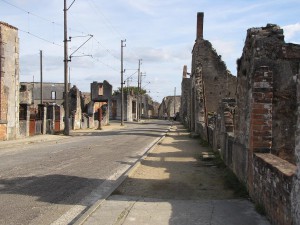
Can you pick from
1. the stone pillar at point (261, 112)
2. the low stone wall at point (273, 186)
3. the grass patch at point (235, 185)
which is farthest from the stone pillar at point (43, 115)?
the low stone wall at point (273, 186)

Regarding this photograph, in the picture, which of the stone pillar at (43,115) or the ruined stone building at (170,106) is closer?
the stone pillar at (43,115)

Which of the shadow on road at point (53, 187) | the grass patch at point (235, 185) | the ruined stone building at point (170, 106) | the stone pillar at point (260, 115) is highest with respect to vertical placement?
the ruined stone building at point (170, 106)

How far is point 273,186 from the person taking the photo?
615cm

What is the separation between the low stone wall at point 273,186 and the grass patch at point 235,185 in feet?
2.68

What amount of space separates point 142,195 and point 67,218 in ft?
7.33

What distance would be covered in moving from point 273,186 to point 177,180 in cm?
489

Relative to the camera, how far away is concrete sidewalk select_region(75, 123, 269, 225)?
6633mm

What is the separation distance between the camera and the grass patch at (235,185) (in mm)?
8611

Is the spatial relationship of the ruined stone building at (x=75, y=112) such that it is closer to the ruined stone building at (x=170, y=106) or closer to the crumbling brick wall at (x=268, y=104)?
the crumbling brick wall at (x=268, y=104)

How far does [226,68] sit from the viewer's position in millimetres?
34188

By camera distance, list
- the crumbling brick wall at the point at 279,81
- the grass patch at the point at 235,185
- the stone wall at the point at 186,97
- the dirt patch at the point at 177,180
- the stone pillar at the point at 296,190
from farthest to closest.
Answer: the stone wall at the point at 186,97, the dirt patch at the point at 177,180, the grass patch at the point at 235,185, the crumbling brick wall at the point at 279,81, the stone pillar at the point at 296,190

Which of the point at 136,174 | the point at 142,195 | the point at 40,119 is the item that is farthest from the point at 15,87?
the point at 142,195

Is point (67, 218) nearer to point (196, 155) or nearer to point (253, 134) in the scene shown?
point (253, 134)

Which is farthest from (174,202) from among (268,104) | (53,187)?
(53,187)
